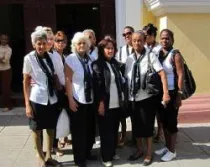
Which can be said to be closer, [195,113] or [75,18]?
[195,113]

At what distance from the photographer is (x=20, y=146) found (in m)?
6.36

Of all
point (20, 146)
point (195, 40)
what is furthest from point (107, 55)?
point (195, 40)

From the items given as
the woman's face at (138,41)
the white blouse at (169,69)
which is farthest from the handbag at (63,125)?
the white blouse at (169,69)

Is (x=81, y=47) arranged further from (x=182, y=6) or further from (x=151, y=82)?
(x=182, y=6)

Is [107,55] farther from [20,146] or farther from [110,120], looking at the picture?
[20,146]

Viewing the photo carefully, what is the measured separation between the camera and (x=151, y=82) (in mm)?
5254

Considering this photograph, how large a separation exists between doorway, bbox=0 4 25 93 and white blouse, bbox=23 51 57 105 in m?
6.20

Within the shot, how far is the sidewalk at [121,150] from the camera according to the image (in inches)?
217

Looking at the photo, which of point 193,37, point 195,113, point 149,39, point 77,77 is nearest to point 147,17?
point 193,37

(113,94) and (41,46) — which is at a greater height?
(41,46)

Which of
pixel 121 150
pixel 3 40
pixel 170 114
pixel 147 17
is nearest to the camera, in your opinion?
pixel 170 114

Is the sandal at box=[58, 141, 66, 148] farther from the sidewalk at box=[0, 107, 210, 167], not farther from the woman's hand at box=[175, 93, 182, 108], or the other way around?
the woman's hand at box=[175, 93, 182, 108]

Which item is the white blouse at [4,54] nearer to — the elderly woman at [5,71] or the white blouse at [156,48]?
the elderly woman at [5,71]

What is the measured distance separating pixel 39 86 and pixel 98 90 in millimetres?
728
